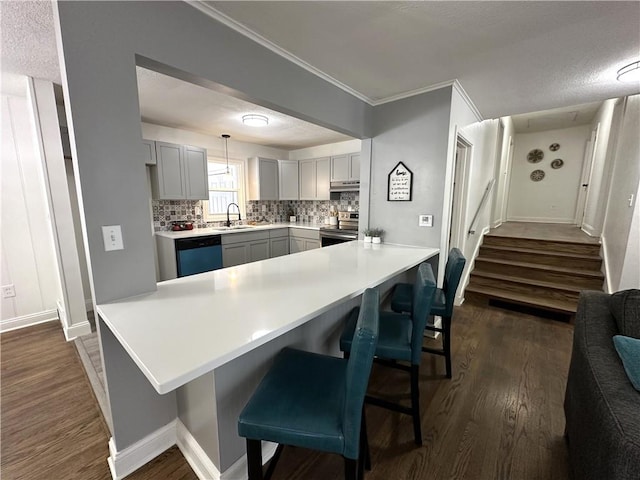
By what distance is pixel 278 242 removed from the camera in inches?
193

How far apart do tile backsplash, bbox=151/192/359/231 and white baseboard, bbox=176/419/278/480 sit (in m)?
3.21

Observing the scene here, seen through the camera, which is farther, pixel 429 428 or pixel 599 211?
pixel 599 211

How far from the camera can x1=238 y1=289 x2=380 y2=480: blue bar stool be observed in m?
0.85

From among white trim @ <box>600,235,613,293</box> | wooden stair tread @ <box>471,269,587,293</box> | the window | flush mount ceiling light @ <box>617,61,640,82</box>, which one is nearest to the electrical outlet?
the window

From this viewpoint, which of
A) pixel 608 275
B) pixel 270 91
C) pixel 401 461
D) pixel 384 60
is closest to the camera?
pixel 401 461

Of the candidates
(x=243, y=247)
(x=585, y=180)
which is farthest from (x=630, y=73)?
(x=585, y=180)

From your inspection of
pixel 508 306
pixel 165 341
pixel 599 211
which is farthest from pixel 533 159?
pixel 165 341

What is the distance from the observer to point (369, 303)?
1021mm

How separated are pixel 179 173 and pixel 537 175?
27.0 ft

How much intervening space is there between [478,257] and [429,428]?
131 inches

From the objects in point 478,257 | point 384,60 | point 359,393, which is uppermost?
point 384,60

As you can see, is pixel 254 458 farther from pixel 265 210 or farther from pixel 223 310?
pixel 265 210

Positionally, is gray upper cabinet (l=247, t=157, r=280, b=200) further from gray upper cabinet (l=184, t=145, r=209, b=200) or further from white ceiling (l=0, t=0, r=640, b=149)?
white ceiling (l=0, t=0, r=640, b=149)

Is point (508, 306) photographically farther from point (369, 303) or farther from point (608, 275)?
point (369, 303)
